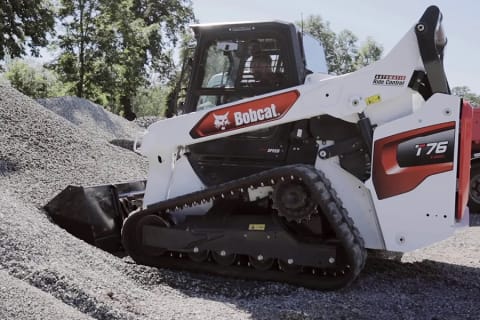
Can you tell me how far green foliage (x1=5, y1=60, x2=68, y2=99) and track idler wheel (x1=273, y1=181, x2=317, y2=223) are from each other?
2708 centimetres

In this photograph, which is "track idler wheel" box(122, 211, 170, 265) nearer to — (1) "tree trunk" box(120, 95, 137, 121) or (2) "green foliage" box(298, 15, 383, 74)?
(1) "tree trunk" box(120, 95, 137, 121)

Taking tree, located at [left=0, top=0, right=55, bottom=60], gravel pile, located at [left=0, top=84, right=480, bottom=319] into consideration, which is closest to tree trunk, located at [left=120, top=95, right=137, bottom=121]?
tree, located at [left=0, top=0, right=55, bottom=60]

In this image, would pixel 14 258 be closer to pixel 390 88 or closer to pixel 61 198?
pixel 61 198

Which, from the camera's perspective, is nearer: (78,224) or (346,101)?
(346,101)

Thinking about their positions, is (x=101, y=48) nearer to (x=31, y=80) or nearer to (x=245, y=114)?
(x=31, y=80)

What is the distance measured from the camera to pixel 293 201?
5324 millimetres

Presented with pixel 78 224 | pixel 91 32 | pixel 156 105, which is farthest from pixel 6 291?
pixel 156 105

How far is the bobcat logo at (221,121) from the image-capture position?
583 cm

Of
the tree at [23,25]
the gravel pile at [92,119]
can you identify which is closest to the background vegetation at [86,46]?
the tree at [23,25]

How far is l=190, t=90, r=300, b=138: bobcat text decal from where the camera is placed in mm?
5605

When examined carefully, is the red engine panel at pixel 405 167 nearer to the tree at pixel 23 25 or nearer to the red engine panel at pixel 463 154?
the red engine panel at pixel 463 154

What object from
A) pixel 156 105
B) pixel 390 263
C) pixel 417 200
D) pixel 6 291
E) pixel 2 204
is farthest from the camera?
pixel 156 105

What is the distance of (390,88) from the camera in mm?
5422

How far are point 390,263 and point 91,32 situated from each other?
79.1ft
